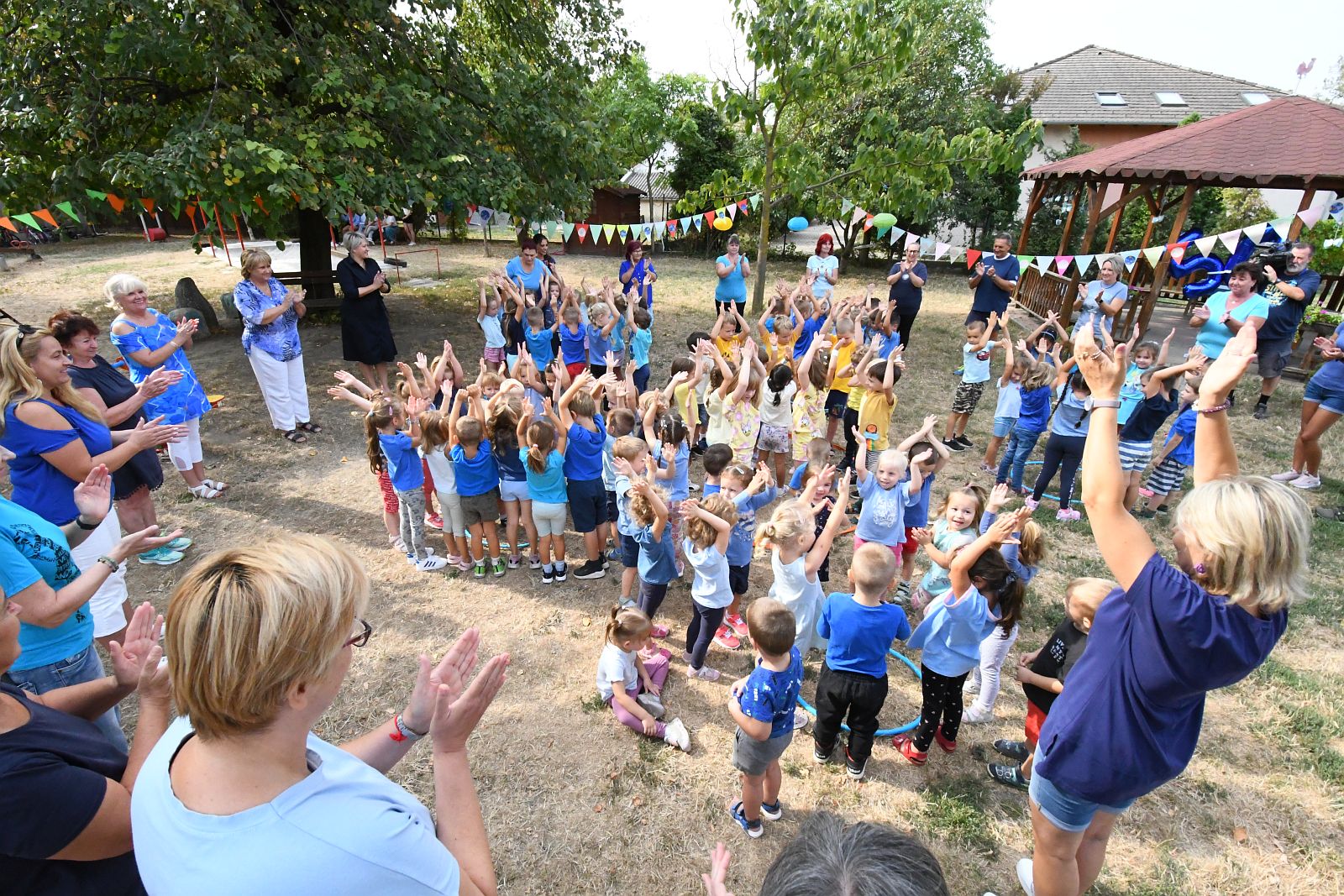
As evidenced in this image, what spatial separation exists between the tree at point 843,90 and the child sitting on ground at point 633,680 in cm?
858

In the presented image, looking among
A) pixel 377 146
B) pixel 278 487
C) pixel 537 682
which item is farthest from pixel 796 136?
pixel 537 682

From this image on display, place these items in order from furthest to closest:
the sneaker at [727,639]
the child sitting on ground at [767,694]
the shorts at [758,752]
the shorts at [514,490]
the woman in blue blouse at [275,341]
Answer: the woman in blue blouse at [275,341]
the shorts at [514,490]
the sneaker at [727,639]
the shorts at [758,752]
the child sitting on ground at [767,694]

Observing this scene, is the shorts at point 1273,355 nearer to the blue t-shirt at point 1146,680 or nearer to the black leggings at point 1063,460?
the black leggings at point 1063,460

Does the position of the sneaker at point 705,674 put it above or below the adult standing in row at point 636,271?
below

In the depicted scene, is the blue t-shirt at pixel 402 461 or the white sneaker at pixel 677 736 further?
the blue t-shirt at pixel 402 461

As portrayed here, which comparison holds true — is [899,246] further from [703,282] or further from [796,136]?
[703,282]

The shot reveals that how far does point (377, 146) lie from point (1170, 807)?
10.3 m

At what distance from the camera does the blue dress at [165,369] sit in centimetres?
529

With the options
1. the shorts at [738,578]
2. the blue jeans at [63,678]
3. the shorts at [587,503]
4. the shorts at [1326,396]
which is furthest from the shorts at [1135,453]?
the blue jeans at [63,678]

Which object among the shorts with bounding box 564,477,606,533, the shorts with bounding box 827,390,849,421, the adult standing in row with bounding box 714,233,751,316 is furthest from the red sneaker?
the adult standing in row with bounding box 714,233,751,316

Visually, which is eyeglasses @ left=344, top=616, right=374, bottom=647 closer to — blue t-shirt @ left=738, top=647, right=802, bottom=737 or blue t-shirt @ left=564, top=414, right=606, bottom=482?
blue t-shirt @ left=738, top=647, right=802, bottom=737

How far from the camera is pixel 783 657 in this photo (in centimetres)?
269

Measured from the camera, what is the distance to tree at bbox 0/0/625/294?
703 centimetres

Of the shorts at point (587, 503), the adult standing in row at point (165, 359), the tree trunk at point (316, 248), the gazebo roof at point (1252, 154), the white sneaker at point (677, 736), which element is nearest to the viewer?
the white sneaker at point (677, 736)
